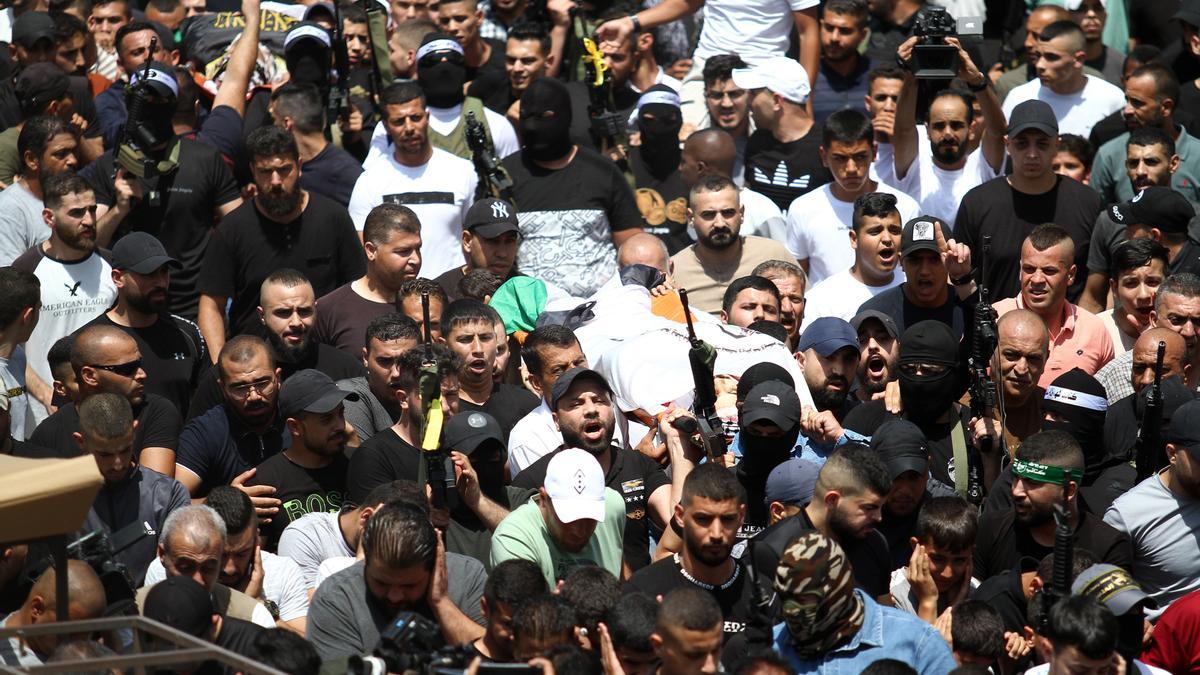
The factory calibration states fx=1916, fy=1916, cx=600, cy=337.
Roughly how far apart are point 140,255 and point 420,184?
2252 millimetres

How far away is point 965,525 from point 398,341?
3.26m

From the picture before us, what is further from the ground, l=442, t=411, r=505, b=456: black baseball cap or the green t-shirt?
l=442, t=411, r=505, b=456: black baseball cap

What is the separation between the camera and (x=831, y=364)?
9945 millimetres

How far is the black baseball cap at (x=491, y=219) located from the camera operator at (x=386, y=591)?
3.51m

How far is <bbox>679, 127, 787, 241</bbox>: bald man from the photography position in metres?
12.5

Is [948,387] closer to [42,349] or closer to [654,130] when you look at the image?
[654,130]

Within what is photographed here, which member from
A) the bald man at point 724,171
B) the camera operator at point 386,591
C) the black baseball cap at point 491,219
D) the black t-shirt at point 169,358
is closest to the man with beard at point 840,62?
the bald man at point 724,171

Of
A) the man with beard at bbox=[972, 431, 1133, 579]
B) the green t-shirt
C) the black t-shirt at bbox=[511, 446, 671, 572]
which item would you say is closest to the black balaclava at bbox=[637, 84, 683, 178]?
the black t-shirt at bbox=[511, 446, 671, 572]

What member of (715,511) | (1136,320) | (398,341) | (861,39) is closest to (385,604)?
(715,511)

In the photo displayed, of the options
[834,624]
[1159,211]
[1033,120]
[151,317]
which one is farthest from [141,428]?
[1159,211]

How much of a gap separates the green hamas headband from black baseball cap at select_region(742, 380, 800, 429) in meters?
1.08

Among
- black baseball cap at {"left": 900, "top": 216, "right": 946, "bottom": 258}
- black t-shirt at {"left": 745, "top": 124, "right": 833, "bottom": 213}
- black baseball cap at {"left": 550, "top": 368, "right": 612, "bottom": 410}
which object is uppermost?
black baseball cap at {"left": 900, "top": 216, "right": 946, "bottom": 258}

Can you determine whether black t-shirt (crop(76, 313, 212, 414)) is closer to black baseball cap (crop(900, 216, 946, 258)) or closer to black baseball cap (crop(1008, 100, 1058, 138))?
black baseball cap (crop(900, 216, 946, 258))

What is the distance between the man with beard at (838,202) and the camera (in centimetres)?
1195
